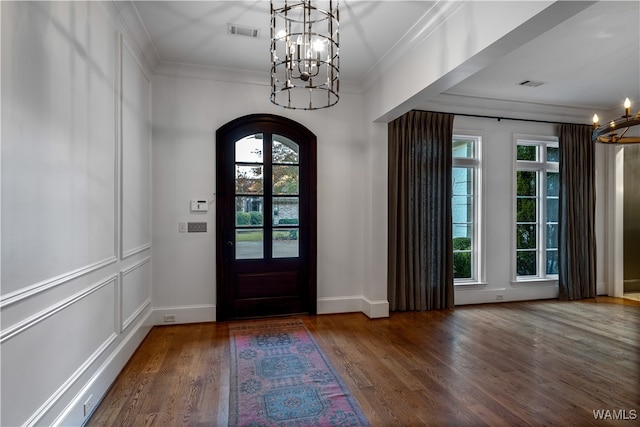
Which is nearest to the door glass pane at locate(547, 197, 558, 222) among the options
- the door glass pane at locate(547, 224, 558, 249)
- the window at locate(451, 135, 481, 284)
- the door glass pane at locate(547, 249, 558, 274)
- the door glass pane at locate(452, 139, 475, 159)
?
the door glass pane at locate(547, 224, 558, 249)

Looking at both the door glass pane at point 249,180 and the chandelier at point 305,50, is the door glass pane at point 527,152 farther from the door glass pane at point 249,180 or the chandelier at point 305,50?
the door glass pane at point 249,180

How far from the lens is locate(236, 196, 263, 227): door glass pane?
4.09 metres

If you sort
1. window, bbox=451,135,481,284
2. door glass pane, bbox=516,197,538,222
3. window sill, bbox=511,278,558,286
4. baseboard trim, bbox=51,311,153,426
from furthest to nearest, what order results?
door glass pane, bbox=516,197,538,222 < window sill, bbox=511,278,558,286 < window, bbox=451,135,481,284 < baseboard trim, bbox=51,311,153,426

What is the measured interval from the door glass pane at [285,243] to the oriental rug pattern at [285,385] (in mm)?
988

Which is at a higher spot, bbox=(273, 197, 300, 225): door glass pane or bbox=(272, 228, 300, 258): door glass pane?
bbox=(273, 197, 300, 225): door glass pane

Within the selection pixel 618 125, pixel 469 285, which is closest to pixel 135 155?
pixel 618 125

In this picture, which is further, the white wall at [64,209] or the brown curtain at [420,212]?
the brown curtain at [420,212]

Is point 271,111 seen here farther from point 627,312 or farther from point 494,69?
point 627,312

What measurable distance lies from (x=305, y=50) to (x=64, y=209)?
5.74 feet
